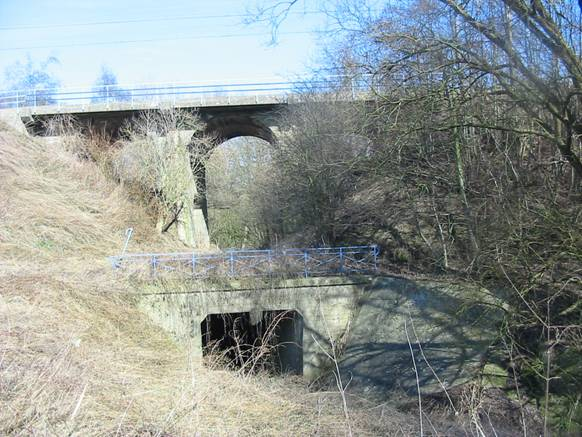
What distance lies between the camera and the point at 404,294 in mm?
13125

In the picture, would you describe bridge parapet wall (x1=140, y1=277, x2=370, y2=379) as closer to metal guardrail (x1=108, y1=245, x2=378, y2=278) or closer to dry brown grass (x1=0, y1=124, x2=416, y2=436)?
metal guardrail (x1=108, y1=245, x2=378, y2=278)

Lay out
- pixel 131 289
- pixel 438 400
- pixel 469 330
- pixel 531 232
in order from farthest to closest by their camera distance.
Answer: pixel 131 289 → pixel 469 330 → pixel 438 400 → pixel 531 232

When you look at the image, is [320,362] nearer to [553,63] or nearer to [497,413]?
[497,413]

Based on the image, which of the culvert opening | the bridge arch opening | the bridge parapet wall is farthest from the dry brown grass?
the bridge arch opening

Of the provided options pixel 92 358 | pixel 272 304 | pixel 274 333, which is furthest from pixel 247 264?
pixel 92 358

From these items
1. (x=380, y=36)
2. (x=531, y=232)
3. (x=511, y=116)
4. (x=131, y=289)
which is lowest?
(x=131, y=289)

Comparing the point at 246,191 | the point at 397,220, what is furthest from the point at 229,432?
the point at 246,191

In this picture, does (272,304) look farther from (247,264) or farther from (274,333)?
(247,264)

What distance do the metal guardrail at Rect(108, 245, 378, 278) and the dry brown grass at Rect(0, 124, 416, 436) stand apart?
0.85 meters

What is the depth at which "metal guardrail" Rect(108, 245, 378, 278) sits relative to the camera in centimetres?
1372

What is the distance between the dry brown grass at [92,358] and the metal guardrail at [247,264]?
0.85 meters

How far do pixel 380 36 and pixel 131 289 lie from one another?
324 inches

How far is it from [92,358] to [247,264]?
765cm

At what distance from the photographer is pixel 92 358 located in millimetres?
6781
